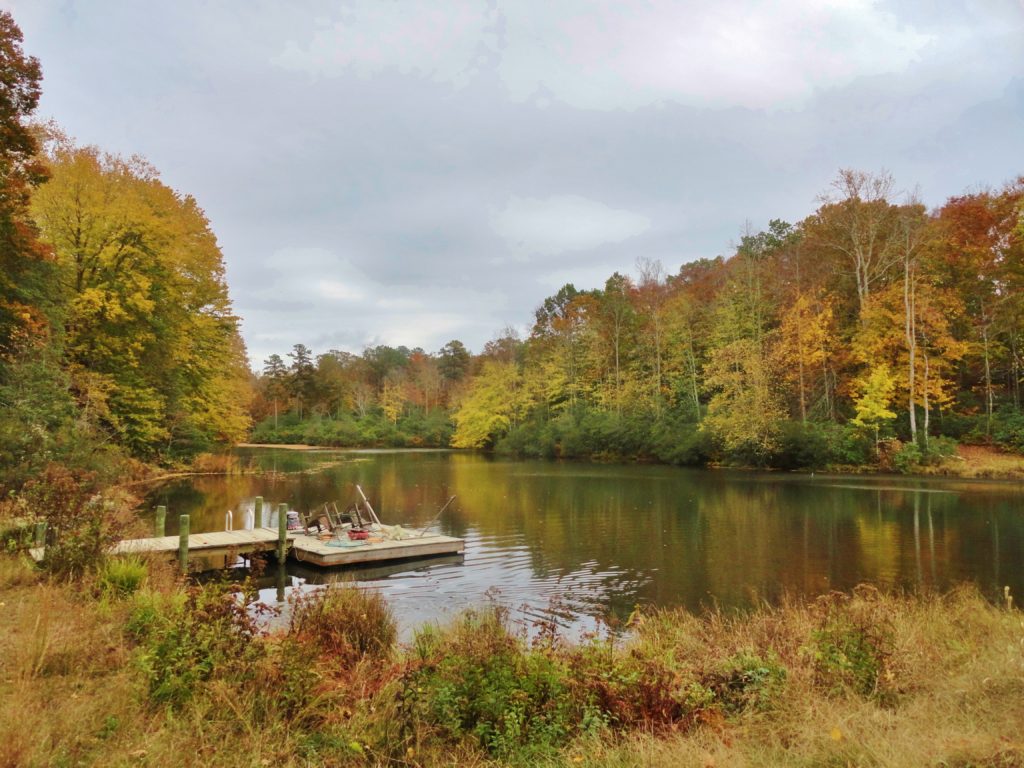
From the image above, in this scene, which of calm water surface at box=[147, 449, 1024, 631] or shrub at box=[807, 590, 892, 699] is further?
calm water surface at box=[147, 449, 1024, 631]

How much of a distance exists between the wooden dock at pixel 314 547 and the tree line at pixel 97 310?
3662 mm

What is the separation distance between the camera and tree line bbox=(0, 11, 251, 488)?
16.2 metres

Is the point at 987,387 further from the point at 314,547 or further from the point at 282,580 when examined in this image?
the point at 282,580

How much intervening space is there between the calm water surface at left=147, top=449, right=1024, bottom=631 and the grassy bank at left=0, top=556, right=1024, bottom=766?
14.5ft

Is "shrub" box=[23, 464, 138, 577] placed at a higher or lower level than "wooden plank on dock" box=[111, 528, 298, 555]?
higher

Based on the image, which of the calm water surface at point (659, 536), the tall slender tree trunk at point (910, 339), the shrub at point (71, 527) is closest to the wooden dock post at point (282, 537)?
the calm water surface at point (659, 536)

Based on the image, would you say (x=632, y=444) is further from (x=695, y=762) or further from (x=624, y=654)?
(x=695, y=762)

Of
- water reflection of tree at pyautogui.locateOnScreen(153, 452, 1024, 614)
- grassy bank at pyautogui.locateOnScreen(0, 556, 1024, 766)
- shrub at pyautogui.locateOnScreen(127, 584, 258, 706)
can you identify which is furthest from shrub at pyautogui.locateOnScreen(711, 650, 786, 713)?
water reflection of tree at pyautogui.locateOnScreen(153, 452, 1024, 614)

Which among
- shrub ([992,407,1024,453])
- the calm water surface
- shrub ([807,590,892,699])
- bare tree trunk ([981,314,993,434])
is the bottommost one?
the calm water surface

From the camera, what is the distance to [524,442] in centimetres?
5888

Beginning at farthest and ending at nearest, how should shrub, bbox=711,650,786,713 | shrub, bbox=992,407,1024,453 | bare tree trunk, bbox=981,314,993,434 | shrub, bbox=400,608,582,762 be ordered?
bare tree trunk, bbox=981,314,993,434
shrub, bbox=992,407,1024,453
shrub, bbox=711,650,786,713
shrub, bbox=400,608,582,762

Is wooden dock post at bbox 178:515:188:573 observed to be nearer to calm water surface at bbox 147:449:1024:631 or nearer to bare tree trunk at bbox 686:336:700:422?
calm water surface at bbox 147:449:1024:631

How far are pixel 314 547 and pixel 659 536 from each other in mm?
8904

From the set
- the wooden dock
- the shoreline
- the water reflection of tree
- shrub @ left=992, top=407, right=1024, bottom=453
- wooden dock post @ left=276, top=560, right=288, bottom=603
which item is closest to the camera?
the water reflection of tree
